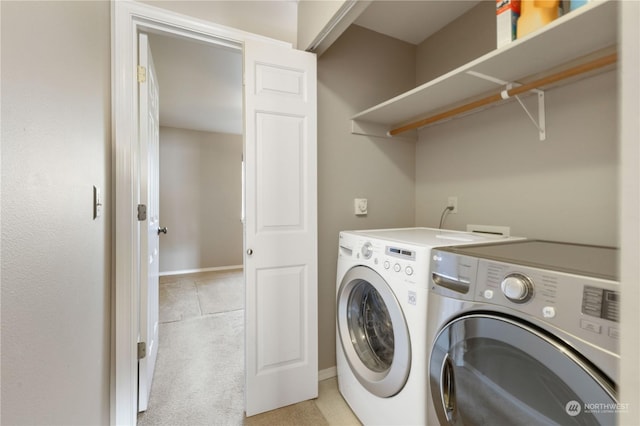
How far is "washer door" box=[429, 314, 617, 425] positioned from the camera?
2.05ft

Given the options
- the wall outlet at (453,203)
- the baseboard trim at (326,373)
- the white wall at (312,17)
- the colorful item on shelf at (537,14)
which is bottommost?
the baseboard trim at (326,373)

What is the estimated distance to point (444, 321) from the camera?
95cm

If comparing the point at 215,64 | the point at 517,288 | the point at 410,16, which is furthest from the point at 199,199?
the point at 517,288

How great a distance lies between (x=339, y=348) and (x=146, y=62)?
1.88 meters

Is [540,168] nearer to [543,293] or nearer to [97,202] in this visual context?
[543,293]

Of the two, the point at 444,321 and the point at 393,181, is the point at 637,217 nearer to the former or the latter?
the point at 444,321

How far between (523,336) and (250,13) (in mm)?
1977

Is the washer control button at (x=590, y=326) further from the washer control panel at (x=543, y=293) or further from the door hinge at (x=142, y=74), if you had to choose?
the door hinge at (x=142, y=74)

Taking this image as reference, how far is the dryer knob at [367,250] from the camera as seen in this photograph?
1.30 metres

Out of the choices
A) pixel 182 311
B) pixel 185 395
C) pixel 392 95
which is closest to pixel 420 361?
pixel 185 395

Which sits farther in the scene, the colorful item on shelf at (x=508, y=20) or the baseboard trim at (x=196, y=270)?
the baseboard trim at (x=196, y=270)

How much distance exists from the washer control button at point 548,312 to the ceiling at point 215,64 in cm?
180

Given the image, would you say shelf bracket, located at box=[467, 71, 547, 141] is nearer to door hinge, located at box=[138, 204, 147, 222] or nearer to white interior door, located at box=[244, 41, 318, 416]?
white interior door, located at box=[244, 41, 318, 416]

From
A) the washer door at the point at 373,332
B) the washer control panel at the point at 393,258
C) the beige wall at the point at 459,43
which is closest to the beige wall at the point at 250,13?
the beige wall at the point at 459,43
